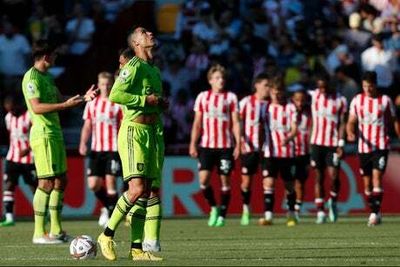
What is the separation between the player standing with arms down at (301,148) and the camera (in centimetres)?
2192

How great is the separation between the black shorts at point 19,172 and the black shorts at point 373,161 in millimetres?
5438

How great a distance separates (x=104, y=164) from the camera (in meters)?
21.1

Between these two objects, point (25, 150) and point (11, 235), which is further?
point (25, 150)

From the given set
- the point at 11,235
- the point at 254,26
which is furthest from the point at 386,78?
the point at 11,235

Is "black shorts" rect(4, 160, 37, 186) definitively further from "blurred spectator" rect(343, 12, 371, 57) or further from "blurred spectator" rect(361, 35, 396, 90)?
"blurred spectator" rect(343, 12, 371, 57)

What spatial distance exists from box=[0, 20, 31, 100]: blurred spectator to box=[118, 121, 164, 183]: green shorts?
520 inches

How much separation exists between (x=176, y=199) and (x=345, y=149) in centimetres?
330

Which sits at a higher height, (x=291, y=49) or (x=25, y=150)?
(x=291, y=49)

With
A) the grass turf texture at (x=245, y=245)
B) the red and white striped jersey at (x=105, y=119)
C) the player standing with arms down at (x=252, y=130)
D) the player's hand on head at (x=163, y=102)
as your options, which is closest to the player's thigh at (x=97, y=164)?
the red and white striped jersey at (x=105, y=119)

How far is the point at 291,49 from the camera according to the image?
27297 millimetres

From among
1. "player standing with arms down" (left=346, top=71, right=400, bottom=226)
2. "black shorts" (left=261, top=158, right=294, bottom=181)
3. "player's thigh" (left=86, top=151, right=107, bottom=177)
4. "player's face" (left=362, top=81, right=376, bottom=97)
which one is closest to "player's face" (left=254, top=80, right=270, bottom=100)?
"black shorts" (left=261, top=158, right=294, bottom=181)

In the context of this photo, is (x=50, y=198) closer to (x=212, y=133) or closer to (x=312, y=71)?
(x=212, y=133)

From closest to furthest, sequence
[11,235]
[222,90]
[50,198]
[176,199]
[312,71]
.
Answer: [50,198] → [11,235] → [222,90] → [176,199] → [312,71]

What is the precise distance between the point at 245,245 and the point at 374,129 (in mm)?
5573
